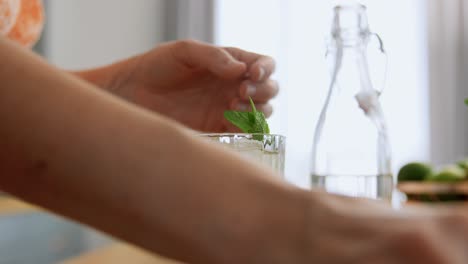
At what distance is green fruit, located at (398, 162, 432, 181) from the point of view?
348 mm

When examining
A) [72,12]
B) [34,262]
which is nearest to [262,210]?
[34,262]

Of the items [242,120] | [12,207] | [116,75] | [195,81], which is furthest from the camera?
[12,207]

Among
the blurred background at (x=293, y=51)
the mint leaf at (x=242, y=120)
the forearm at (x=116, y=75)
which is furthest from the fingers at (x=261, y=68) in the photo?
the blurred background at (x=293, y=51)

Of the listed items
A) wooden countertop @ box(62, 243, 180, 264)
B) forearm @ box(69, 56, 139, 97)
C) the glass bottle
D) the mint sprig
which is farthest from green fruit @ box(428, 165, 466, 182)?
wooden countertop @ box(62, 243, 180, 264)

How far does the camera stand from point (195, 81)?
0.91 m

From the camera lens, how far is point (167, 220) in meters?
0.28

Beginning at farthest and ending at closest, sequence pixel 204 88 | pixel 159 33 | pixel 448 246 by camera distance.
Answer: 1. pixel 159 33
2. pixel 204 88
3. pixel 448 246

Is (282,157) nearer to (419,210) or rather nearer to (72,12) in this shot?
(419,210)

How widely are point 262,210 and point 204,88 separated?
639 mm

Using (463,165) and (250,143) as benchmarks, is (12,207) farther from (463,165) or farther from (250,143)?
(463,165)

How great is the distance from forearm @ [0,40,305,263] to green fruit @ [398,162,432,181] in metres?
0.11

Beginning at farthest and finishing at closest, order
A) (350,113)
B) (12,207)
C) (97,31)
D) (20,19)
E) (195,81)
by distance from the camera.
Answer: (97,31)
(12,207)
(20,19)
(195,81)
(350,113)

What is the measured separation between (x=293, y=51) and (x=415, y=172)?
2.98 metres

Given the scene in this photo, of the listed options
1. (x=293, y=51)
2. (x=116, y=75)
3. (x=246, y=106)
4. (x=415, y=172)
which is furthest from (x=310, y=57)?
(x=415, y=172)
